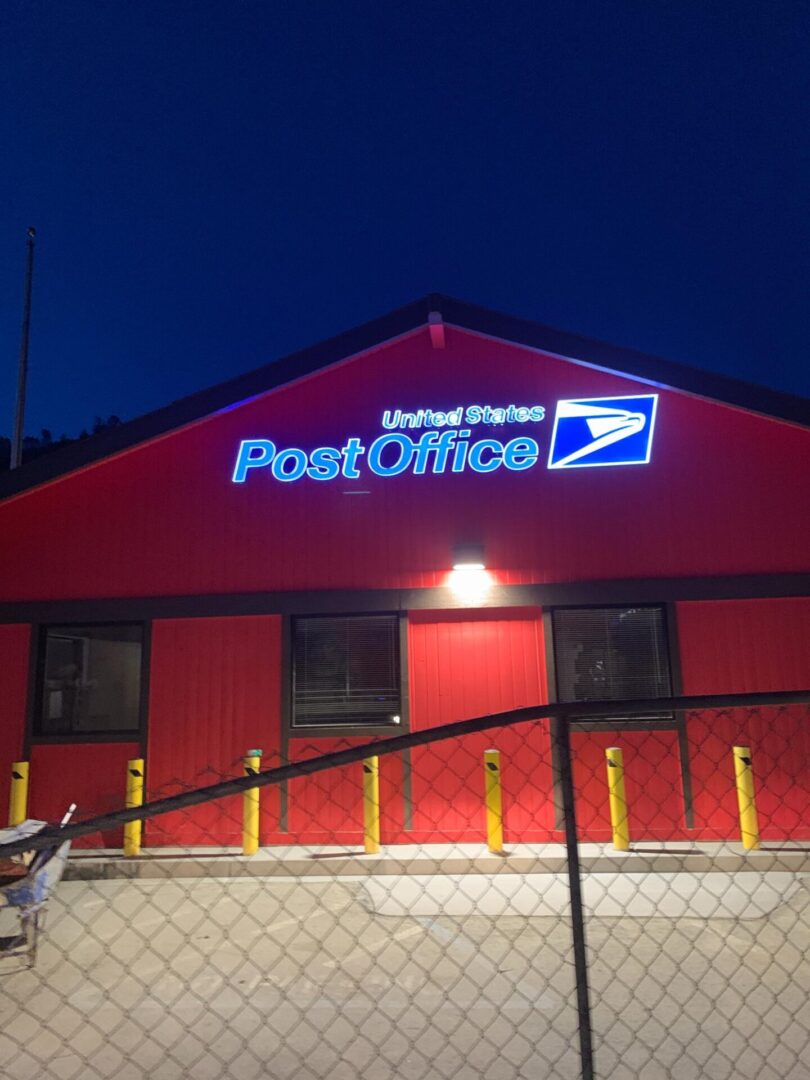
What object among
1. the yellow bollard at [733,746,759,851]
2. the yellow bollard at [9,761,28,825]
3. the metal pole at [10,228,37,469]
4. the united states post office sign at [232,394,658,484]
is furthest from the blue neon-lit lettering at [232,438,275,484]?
the metal pole at [10,228,37,469]

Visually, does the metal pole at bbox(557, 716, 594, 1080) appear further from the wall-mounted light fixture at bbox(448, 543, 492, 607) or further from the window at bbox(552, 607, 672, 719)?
the window at bbox(552, 607, 672, 719)

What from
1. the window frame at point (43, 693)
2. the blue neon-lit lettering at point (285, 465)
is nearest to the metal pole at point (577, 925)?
the blue neon-lit lettering at point (285, 465)

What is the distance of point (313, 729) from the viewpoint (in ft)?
27.1

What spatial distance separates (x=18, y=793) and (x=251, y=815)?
2.63m

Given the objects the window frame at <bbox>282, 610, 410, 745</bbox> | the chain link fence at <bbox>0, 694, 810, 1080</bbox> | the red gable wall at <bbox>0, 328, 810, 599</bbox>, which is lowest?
the chain link fence at <bbox>0, 694, 810, 1080</bbox>

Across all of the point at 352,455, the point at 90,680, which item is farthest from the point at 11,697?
the point at 352,455

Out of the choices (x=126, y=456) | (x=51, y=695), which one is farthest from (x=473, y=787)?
(x=126, y=456)

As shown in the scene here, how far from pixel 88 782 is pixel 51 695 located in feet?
3.64

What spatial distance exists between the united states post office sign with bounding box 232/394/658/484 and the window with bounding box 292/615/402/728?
1738mm

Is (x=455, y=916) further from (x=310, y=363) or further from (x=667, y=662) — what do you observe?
(x=310, y=363)

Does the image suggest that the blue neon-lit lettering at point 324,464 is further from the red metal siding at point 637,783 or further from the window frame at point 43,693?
the red metal siding at point 637,783

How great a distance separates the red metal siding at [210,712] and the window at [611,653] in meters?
3.23

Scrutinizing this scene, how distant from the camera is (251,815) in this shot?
7.73 meters

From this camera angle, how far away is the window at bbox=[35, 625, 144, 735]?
859cm
